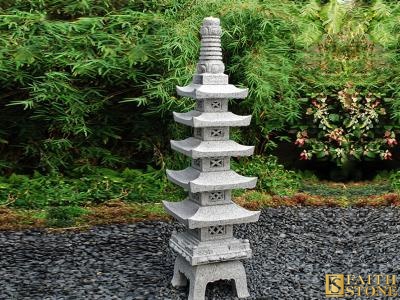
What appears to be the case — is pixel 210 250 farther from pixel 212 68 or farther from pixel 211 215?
pixel 212 68

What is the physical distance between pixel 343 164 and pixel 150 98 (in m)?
2.51

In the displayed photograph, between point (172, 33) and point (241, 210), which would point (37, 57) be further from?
point (241, 210)

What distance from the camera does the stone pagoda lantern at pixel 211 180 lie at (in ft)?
12.3

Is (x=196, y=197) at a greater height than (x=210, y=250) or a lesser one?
greater

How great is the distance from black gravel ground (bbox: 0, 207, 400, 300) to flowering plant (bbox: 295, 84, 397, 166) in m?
1.04

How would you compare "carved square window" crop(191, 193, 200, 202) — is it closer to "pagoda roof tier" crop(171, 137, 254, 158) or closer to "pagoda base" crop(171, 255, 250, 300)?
"pagoda roof tier" crop(171, 137, 254, 158)

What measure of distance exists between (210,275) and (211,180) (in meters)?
0.66

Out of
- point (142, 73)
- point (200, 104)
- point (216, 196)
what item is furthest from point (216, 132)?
point (142, 73)

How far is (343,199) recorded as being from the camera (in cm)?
614

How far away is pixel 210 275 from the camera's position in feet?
12.7

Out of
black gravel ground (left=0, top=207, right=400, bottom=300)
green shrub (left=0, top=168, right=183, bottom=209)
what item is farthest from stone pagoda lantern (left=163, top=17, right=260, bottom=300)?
green shrub (left=0, top=168, right=183, bottom=209)

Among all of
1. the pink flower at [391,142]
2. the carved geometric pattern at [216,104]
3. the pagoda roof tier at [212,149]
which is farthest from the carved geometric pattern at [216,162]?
the pink flower at [391,142]

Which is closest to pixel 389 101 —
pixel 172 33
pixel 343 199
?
pixel 343 199

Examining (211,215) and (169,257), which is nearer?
(211,215)
